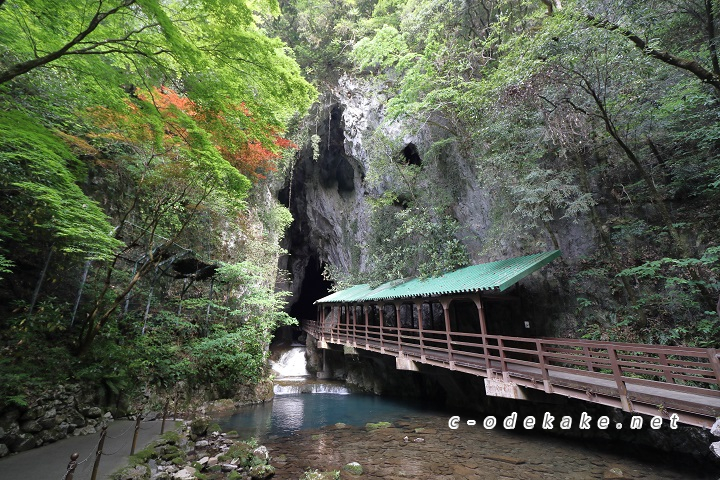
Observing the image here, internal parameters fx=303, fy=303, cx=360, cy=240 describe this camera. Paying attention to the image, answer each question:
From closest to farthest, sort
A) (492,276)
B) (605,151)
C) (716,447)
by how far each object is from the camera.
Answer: (716,447) → (492,276) → (605,151)

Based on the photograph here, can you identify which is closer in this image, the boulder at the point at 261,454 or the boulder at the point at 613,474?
the boulder at the point at 613,474

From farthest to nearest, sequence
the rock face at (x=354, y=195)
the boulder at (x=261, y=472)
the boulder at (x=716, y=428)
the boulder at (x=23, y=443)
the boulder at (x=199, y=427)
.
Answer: the rock face at (x=354, y=195)
the boulder at (x=199, y=427)
the boulder at (x=261, y=472)
the boulder at (x=23, y=443)
the boulder at (x=716, y=428)

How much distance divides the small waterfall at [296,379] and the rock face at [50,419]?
34.7ft

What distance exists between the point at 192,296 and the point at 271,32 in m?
20.5

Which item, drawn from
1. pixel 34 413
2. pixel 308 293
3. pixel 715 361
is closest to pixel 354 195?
pixel 308 293

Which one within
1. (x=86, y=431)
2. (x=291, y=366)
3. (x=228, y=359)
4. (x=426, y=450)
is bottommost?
(x=426, y=450)

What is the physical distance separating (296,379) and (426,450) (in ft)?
48.1

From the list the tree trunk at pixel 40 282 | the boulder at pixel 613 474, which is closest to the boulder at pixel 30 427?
the tree trunk at pixel 40 282

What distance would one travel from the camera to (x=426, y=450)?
25.5ft

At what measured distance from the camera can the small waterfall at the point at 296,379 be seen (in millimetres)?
16922

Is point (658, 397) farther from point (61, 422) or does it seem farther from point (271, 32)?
point (271, 32)

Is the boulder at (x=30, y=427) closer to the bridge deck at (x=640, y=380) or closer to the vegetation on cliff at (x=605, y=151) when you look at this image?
the bridge deck at (x=640, y=380)

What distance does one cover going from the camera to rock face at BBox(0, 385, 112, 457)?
17.4 feet

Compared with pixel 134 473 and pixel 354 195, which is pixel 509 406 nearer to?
pixel 134 473
